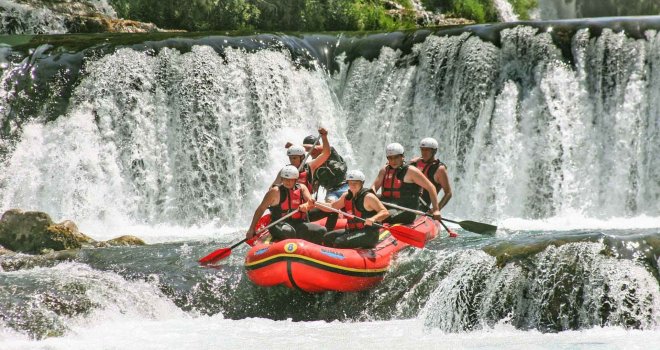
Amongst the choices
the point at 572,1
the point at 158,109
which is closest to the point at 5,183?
the point at 158,109

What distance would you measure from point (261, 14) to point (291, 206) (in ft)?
36.0

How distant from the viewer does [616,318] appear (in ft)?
26.2

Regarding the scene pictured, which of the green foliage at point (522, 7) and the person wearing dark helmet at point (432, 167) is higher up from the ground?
the green foliage at point (522, 7)

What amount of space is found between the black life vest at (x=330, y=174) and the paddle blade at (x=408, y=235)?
1861 mm

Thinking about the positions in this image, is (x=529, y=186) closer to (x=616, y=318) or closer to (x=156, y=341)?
(x=616, y=318)

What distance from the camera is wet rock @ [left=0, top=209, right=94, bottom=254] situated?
11.6 meters

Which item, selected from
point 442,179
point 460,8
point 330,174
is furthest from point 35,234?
point 460,8

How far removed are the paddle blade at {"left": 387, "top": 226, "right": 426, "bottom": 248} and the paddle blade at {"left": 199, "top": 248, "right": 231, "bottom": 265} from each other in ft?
5.32

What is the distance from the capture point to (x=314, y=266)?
28.9 ft

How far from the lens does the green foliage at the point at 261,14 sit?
63.9ft

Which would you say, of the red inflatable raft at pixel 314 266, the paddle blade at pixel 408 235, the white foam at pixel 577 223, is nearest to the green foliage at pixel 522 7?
the white foam at pixel 577 223

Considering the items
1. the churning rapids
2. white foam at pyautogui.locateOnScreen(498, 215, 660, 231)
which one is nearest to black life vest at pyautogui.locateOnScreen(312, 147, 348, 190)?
the churning rapids

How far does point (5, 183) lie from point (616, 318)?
9.05 m

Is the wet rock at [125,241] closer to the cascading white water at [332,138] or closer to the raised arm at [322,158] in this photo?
the raised arm at [322,158]
